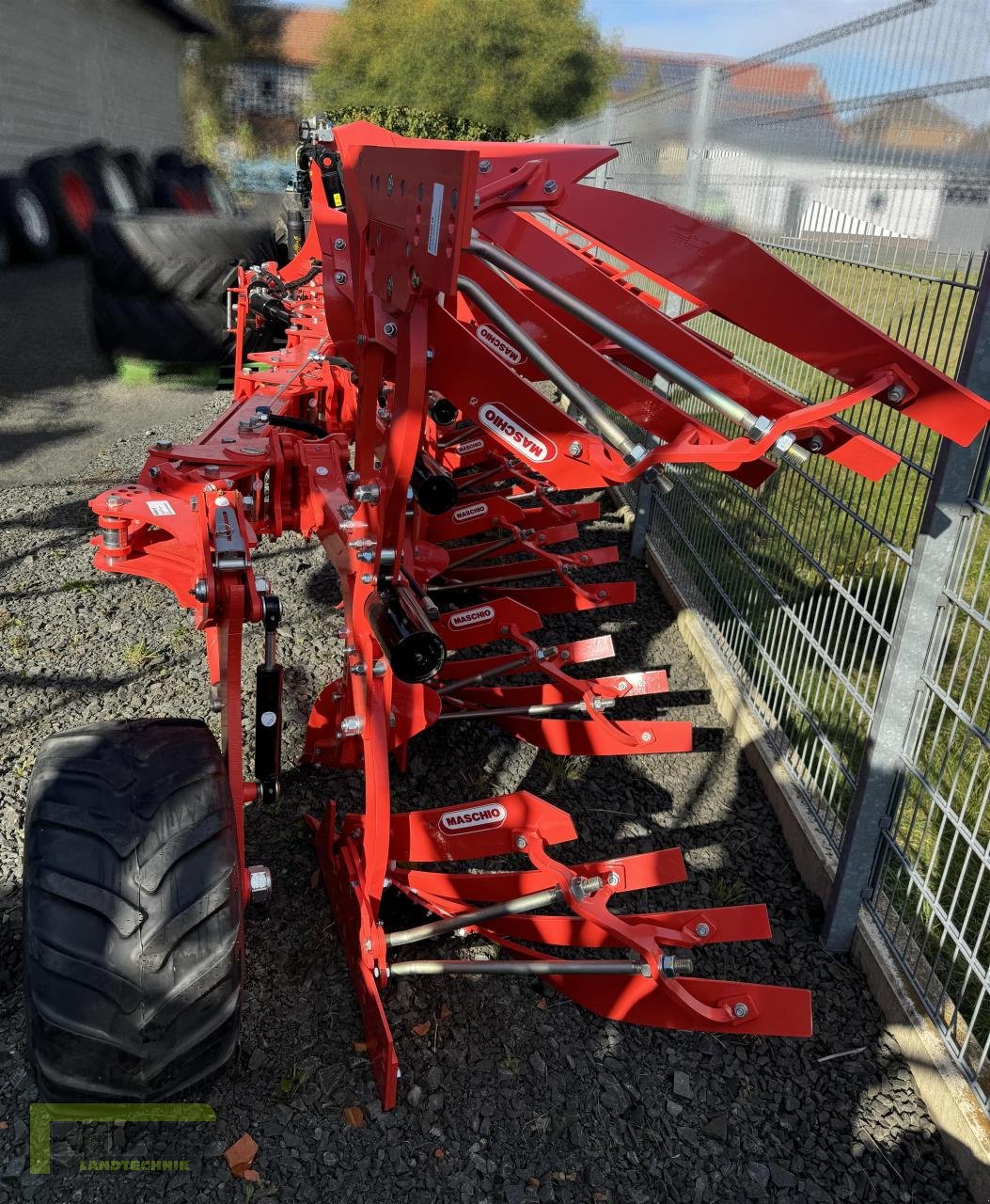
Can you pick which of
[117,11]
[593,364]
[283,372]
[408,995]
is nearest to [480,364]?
[593,364]

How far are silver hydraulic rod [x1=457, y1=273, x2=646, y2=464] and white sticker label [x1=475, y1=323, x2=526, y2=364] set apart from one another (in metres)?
0.24

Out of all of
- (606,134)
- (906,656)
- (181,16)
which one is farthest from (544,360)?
(181,16)

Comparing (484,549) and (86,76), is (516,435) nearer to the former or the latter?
(484,549)

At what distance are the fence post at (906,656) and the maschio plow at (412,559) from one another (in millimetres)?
509

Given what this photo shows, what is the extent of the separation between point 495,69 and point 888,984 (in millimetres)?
41342

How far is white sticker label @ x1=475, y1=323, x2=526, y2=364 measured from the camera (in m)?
2.16

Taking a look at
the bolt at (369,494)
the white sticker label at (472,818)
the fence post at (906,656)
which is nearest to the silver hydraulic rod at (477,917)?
the white sticker label at (472,818)

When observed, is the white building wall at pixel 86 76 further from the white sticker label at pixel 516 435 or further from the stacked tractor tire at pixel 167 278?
the white sticker label at pixel 516 435

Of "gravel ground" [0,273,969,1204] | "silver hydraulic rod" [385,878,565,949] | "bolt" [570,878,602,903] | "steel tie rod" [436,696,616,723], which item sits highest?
"bolt" [570,878,602,903]

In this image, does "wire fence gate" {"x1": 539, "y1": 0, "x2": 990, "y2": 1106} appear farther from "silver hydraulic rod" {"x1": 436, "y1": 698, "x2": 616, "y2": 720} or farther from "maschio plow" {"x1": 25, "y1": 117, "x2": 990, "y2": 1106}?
"silver hydraulic rod" {"x1": 436, "y1": 698, "x2": 616, "y2": 720}

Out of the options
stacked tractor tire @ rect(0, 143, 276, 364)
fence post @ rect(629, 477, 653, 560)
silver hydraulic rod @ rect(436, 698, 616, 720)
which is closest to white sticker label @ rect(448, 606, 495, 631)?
silver hydraulic rod @ rect(436, 698, 616, 720)

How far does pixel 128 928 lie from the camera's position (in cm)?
187

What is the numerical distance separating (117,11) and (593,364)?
82.1ft

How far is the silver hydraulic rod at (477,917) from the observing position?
2387 mm
